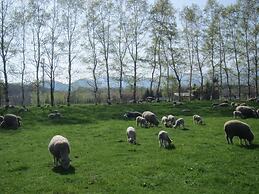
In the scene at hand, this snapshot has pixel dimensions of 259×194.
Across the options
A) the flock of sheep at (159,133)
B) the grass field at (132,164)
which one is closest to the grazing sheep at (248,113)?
the flock of sheep at (159,133)

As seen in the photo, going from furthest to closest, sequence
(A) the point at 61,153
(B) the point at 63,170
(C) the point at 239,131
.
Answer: (C) the point at 239,131 < (A) the point at 61,153 < (B) the point at 63,170

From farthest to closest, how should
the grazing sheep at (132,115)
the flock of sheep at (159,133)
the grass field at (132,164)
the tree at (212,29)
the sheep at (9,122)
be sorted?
the tree at (212,29)
the grazing sheep at (132,115)
the sheep at (9,122)
the flock of sheep at (159,133)
the grass field at (132,164)

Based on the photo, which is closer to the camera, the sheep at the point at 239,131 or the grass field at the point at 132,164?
the grass field at the point at 132,164

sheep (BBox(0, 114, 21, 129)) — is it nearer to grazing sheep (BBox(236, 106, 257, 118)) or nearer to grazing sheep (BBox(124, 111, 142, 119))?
grazing sheep (BBox(124, 111, 142, 119))

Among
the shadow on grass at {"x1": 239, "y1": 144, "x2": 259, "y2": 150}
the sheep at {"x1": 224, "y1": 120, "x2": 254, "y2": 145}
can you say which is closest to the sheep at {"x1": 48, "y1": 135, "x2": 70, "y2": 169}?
the shadow on grass at {"x1": 239, "y1": 144, "x2": 259, "y2": 150}

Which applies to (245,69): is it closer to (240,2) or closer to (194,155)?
(240,2)

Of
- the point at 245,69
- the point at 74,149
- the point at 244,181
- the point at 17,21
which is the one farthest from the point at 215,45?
the point at 244,181

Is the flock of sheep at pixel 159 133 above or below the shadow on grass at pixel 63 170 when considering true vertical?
Answer: above

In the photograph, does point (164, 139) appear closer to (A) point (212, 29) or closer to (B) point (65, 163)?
(B) point (65, 163)

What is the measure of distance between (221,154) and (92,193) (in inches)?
382

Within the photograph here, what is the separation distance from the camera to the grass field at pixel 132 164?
1582 centimetres

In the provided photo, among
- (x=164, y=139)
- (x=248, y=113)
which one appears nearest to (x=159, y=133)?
(x=164, y=139)

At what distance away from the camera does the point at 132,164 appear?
1962 cm

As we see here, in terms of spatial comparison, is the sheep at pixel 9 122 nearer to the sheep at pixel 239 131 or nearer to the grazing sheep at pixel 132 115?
the grazing sheep at pixel 132 115
